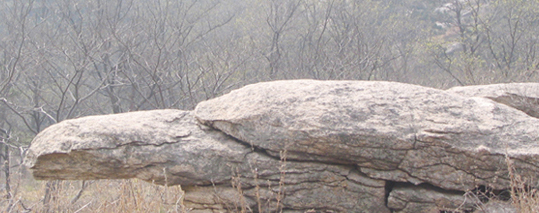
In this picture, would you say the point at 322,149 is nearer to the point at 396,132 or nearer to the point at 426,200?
the point at 396,132

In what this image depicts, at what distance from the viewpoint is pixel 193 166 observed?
140 inches

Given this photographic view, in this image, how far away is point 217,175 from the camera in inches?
140

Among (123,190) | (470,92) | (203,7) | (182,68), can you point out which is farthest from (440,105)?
(203,7)

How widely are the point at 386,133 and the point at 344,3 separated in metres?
11.9

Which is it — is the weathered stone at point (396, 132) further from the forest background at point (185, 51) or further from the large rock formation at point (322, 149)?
the forest background at point (185, 51)

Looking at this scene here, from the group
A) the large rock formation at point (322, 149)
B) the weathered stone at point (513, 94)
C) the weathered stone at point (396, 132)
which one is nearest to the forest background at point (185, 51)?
the weathered stone at point (513, 94)

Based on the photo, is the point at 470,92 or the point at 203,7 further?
the point at 203,7

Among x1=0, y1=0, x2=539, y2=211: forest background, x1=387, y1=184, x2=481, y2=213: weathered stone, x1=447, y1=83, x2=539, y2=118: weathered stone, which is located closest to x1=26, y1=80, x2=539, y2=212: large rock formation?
x1=387, y1=184, x2=481, y2=213: weathered stone

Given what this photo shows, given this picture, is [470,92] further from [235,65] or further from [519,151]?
[235,65]

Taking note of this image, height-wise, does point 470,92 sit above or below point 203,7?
below

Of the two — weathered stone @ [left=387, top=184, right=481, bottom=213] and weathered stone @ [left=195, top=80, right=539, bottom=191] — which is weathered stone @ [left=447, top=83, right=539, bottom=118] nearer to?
weathered stone @ [left=195, top=80, right=539, bottom=191]

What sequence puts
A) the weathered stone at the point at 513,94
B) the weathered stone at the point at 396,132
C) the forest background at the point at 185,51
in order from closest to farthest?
1. the weathered stone at the point at 396,132
2. the weathered stone at the point at 513,94
3. the forest background at the point at 185,51

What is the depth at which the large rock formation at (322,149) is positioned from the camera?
10.8ft

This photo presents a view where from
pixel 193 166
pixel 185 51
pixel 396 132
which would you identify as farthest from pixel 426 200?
pixel 185 51
